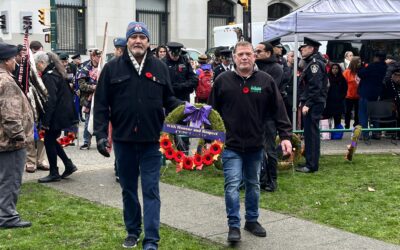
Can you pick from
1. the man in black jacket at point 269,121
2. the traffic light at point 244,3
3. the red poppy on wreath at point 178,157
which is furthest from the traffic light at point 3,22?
the red poppy on wreath at point 178,157

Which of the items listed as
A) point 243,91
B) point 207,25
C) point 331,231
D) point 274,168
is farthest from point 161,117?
point 207,25

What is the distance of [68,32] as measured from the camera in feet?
95.3

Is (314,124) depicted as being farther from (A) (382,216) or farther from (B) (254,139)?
(B) (254,139)

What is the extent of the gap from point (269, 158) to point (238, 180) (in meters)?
2.22

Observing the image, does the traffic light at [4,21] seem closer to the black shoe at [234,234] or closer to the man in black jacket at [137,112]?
the man in black jacket at [137,112]

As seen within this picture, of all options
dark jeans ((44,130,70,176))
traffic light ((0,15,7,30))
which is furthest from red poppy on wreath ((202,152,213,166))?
traffic light ((0,15,7,30))

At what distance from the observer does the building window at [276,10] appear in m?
35.5

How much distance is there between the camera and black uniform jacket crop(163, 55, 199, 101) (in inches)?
414

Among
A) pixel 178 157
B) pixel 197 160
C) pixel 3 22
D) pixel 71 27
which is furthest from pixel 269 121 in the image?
pixel 71 27

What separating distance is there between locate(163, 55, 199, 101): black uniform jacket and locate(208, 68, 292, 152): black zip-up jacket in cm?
440

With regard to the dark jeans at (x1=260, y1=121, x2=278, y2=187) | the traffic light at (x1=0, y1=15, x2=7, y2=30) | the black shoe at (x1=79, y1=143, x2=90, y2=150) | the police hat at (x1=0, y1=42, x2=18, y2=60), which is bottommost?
the black shoe at (x1=79, y1=143, x2=90, y2=150)

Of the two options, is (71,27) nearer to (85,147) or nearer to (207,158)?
(85,147)

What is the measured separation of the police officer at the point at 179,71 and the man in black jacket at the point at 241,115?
438 cm

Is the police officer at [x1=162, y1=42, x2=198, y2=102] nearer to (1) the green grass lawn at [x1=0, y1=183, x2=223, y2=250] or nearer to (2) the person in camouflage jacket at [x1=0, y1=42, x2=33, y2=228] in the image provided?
(1) the green grass lawn at [x1=0, y1=183, x2=223, y2=250]
